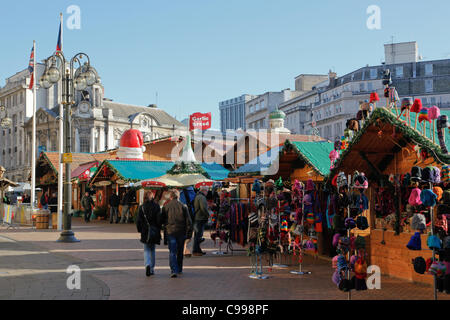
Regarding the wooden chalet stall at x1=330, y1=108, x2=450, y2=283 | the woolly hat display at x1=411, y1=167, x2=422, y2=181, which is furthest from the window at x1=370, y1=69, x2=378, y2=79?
the woolly hat display at x1=411, y1=167, x2=422, y2=181

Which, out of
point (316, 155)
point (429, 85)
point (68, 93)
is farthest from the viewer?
point (429, 85)

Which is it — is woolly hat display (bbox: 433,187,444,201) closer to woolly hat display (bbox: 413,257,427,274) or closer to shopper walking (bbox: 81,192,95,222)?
woolly hat display (bbox: 413,257,427,274)

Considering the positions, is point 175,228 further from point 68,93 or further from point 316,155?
point 68,93

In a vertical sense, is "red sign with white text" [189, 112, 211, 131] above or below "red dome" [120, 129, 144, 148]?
above

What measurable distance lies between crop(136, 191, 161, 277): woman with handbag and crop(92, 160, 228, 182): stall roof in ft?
46.3

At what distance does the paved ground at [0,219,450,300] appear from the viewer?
8.18m

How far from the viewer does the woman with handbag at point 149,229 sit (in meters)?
10.0

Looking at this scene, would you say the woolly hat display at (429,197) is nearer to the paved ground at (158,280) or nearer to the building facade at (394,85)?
the paved ground at (158,280)

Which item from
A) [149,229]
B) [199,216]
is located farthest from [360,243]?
[199,216]

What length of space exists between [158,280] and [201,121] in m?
57.0

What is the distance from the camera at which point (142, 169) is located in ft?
89.2
